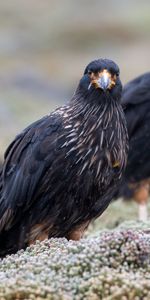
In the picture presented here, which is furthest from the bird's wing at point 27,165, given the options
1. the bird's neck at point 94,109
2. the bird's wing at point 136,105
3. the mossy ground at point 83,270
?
the bird's wing at point 136,105

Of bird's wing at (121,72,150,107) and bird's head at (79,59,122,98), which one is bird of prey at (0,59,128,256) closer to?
bird's head at (79,59,122,98)

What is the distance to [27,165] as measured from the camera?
843 cm

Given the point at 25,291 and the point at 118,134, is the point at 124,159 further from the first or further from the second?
the point at 25,291

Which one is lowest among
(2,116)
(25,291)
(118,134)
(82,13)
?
(25,291)

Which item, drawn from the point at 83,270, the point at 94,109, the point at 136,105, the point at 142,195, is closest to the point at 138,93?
the point at 136,105

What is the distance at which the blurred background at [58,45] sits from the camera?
37.6m

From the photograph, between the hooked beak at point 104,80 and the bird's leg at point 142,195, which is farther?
the bird's leg at point 142,195

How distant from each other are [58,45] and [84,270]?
40799 millimetres

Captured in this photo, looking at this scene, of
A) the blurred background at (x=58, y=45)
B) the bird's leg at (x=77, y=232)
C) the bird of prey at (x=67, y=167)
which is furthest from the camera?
the blurred background at (x=58, y=45)

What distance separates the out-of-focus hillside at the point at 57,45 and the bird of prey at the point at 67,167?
72.5 ft

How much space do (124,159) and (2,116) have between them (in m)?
22.4

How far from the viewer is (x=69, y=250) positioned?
22.4 ft

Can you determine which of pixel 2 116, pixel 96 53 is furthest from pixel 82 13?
pixel 2 116

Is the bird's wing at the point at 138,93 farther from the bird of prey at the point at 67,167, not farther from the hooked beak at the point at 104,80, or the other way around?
the hooked beak at the point at 104,80
